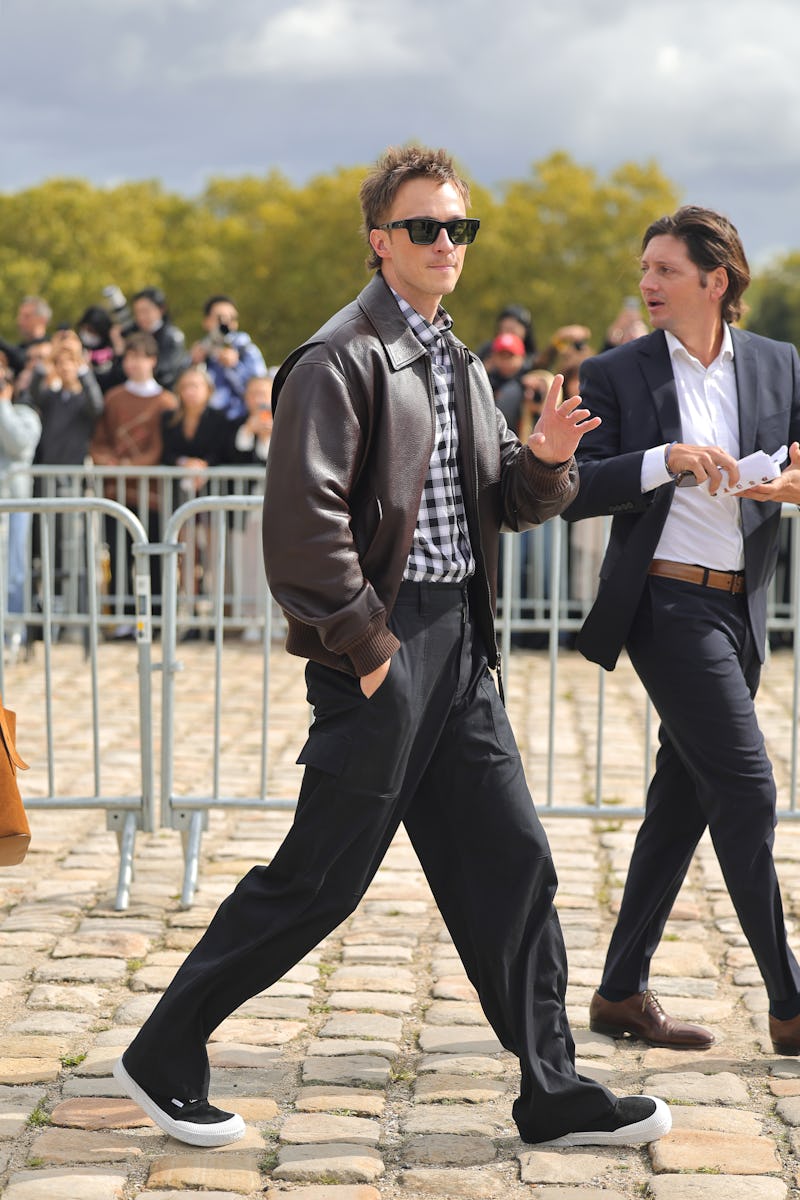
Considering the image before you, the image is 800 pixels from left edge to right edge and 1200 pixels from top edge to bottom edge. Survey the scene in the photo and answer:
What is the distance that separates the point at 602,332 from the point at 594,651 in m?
55.3

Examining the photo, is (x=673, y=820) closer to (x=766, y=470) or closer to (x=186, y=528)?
(x=766, y=470)

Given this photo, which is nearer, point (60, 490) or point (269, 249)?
point (60, 490)

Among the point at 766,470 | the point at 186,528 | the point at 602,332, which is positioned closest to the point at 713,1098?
the point at 766,470

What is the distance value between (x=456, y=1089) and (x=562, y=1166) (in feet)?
1.76

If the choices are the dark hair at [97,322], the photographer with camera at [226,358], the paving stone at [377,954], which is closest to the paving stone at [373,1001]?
the paving stone at [377,954]

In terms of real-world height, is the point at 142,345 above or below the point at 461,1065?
above

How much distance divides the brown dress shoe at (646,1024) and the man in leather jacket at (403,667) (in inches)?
28.2

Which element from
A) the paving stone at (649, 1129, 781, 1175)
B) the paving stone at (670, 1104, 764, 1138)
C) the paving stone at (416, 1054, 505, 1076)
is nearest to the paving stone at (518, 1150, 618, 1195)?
the paving stone at (649, 1129, 781, 1175)

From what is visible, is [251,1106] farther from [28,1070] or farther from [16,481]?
[16,481]

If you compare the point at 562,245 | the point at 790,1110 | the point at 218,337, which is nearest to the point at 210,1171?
the point at 790,1110

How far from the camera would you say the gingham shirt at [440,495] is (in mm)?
3766

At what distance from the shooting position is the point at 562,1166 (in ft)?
12.2

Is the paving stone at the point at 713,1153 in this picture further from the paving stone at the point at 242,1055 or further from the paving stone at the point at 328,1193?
the paving stone at the point at 242,1055

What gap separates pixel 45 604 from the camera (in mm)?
6742
